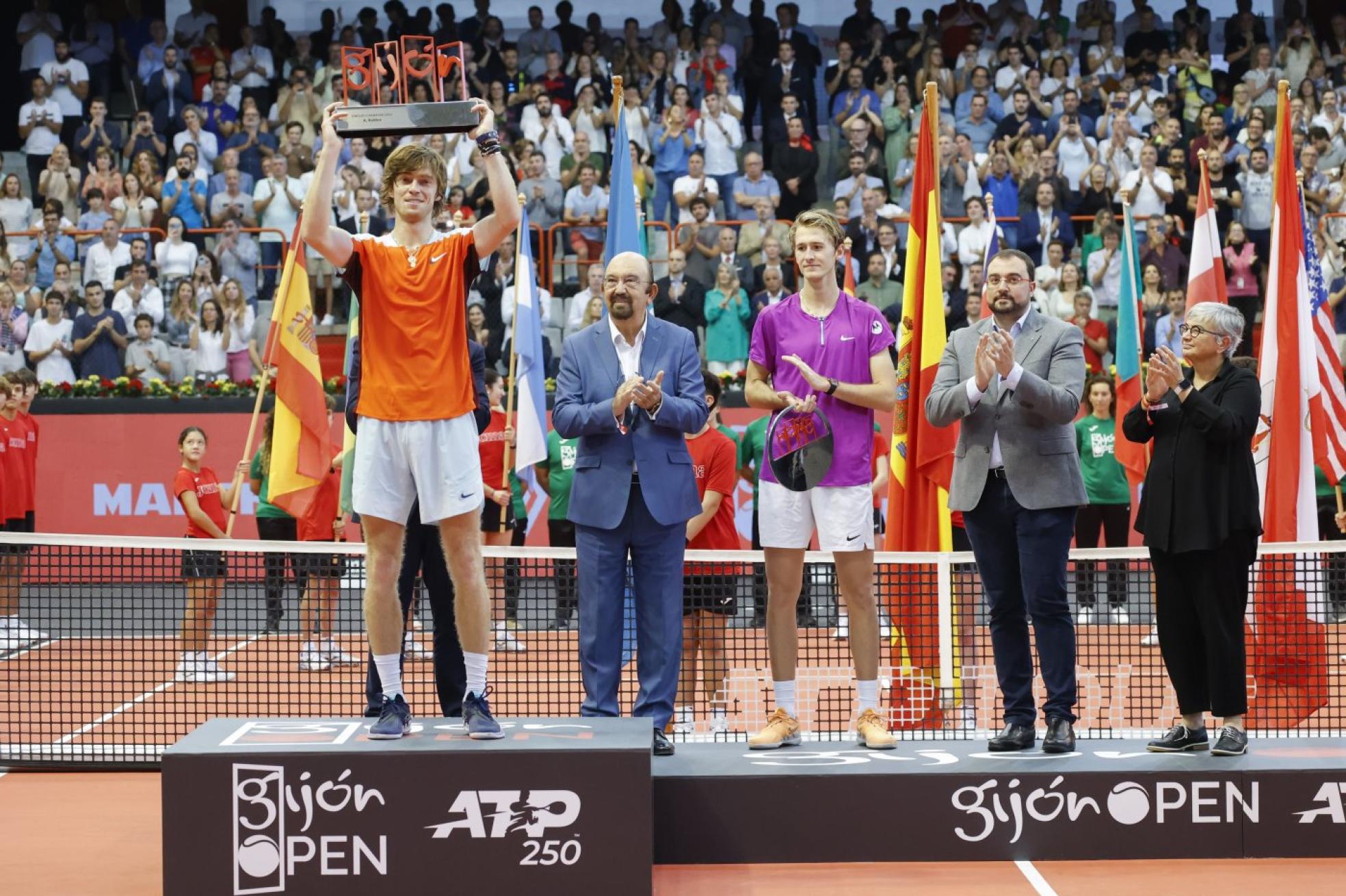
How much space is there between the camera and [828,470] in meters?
7.32

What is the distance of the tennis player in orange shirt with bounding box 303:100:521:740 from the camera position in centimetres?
644

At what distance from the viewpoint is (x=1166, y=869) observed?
6.80 metres

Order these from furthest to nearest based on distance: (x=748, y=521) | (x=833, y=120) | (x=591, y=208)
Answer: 1. (x=833, y=120)
2. (x=591, y=208)
3. (x=748, y=521)

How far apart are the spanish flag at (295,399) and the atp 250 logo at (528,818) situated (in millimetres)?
5863

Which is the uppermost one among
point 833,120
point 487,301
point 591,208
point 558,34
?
point 558,34

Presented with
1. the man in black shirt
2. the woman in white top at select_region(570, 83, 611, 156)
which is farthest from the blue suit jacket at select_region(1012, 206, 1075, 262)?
the woman in white top at select_region(570, 83, 611, 156)

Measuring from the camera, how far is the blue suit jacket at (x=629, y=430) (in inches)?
289

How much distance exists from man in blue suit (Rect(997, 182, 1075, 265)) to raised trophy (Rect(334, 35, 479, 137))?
12.6m

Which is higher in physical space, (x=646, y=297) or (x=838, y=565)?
(x=646, y=297)

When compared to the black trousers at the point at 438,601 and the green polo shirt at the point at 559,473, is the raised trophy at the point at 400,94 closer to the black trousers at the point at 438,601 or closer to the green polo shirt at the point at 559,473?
the black trousers at the point at 438,601

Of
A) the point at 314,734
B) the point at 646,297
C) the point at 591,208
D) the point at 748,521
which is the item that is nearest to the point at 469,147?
the point at 591,208

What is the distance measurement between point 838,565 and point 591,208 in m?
12.3

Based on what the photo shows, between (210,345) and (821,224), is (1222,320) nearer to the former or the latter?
(821,224)

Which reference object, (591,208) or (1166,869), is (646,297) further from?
(591,208)
